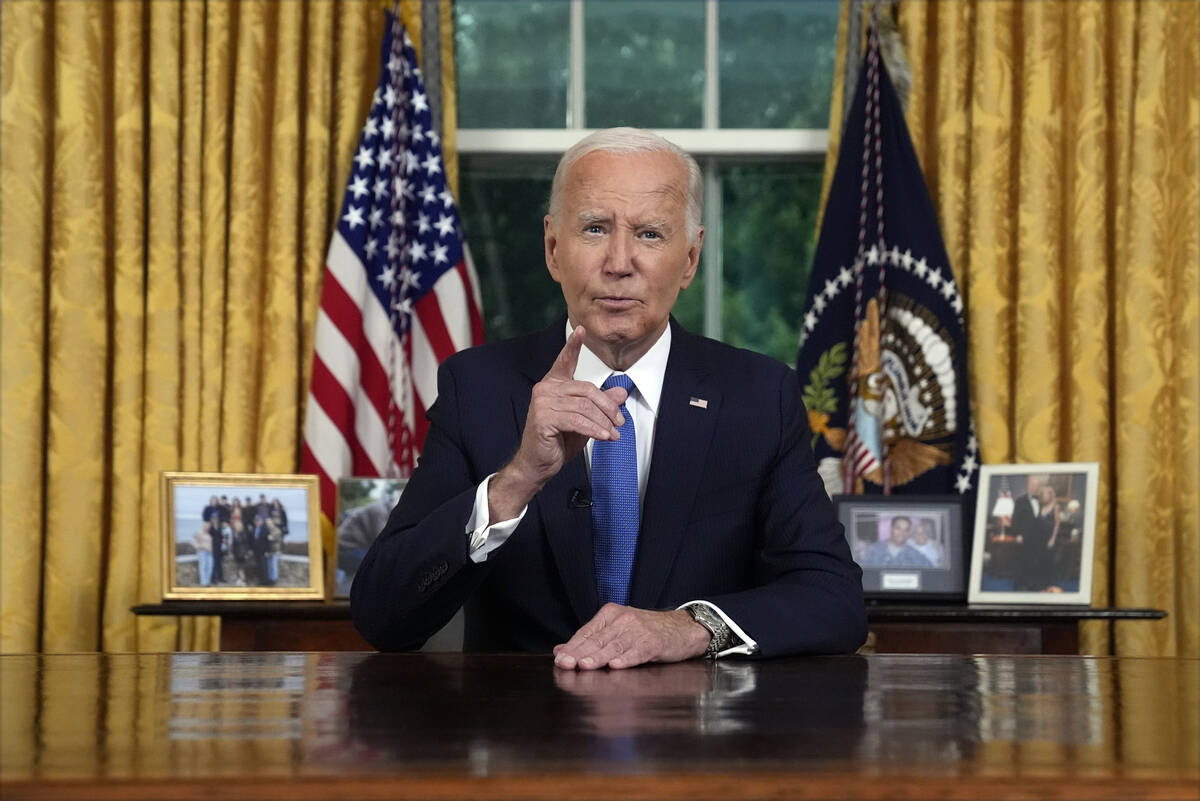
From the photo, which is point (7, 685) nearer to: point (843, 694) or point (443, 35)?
point (843, 694)

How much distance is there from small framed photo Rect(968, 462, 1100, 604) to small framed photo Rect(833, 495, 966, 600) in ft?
0.19

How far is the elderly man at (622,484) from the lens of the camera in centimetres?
182

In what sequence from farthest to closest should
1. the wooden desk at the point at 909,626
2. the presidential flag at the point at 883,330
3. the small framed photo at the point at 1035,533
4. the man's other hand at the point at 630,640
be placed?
the presidential flag at the point at 883,330, the small framed photo at the point at 1035,533, the wooden desk at the point at 909,626, the man's other hand at the point at 630,640

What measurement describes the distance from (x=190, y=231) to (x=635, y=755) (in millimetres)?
3166

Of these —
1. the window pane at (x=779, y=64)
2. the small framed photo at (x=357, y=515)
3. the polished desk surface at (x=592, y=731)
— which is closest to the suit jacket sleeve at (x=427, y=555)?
the polished desk surface at (x=592, y=731)

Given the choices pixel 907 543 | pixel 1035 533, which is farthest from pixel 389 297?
pixel 1035 533

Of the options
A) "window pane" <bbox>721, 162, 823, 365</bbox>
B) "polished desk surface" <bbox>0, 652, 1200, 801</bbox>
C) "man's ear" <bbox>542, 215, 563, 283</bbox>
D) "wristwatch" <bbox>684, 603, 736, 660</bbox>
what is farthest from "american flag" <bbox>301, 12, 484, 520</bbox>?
"polished desk surface" <bbox>0, 652, 1200, 801</bbox>

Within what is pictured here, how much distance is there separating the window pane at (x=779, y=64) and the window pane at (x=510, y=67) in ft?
1.64

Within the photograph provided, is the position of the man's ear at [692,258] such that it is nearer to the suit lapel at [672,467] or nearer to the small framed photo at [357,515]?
the suit lapel at [672,467]

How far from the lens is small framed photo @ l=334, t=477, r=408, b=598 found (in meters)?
3.48

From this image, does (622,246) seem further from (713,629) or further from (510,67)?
(510,67)

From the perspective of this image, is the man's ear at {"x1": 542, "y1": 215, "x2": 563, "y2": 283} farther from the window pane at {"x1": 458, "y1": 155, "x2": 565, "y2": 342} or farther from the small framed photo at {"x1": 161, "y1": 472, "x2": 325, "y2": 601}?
the window pane at {"x1": 458, "y1": 155, "x2": 565, "y2": 342}

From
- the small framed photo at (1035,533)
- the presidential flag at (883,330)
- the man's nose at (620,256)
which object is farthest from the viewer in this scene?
the presidential flag at (883,330)

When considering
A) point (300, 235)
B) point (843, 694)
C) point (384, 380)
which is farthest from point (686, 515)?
point (300, 235)
